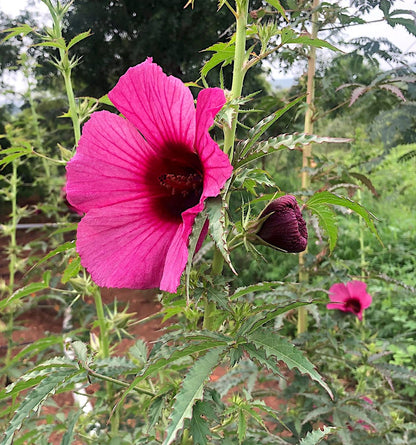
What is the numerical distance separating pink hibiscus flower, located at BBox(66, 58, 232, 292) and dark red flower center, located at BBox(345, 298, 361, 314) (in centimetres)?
136

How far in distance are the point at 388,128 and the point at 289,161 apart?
2007 mm

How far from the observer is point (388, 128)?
65.3 inches

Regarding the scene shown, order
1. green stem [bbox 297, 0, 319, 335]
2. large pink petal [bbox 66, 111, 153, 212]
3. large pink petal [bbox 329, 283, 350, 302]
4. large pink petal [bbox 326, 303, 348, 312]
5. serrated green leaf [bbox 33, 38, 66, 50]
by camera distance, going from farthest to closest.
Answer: large pink petal [bbox 329, 283, 350, 302]
large pink petal [bbox 326, 303, 348, 312]
green stem [bbox 297, 0, 319, 335]
serrated green leaf [bbox 33, 38, 66, 50]
large pink petal [bbox 66, 111, 153, 212]

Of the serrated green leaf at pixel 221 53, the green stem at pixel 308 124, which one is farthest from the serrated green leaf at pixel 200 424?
the green stem at pixel 308 124

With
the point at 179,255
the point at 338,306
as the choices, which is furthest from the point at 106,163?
the point at 338,306

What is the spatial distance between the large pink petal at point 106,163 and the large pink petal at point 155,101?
2 centimetres

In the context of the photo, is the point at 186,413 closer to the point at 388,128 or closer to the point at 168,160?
the point at 168,160

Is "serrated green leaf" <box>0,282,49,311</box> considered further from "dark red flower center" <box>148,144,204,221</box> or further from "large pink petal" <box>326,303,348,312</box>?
"large pink petal" <box>326,303,348,312</box>

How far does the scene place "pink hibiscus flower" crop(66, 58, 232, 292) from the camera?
462mm

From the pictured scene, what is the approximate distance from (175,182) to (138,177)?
0.05 metres

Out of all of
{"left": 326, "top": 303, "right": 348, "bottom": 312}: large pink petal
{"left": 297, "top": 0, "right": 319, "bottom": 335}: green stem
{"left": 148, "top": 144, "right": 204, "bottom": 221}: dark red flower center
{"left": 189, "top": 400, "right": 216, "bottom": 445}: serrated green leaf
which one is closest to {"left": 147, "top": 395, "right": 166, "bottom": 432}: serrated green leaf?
{"left": 189, "top": 400, "right": 216, "bottom": 445}: serrated green leaf

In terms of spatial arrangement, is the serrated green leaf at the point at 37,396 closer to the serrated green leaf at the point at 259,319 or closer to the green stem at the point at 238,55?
the serrated green leaf at the point at 259,319

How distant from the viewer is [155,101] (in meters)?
0.47

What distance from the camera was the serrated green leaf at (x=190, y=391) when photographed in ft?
1.44
